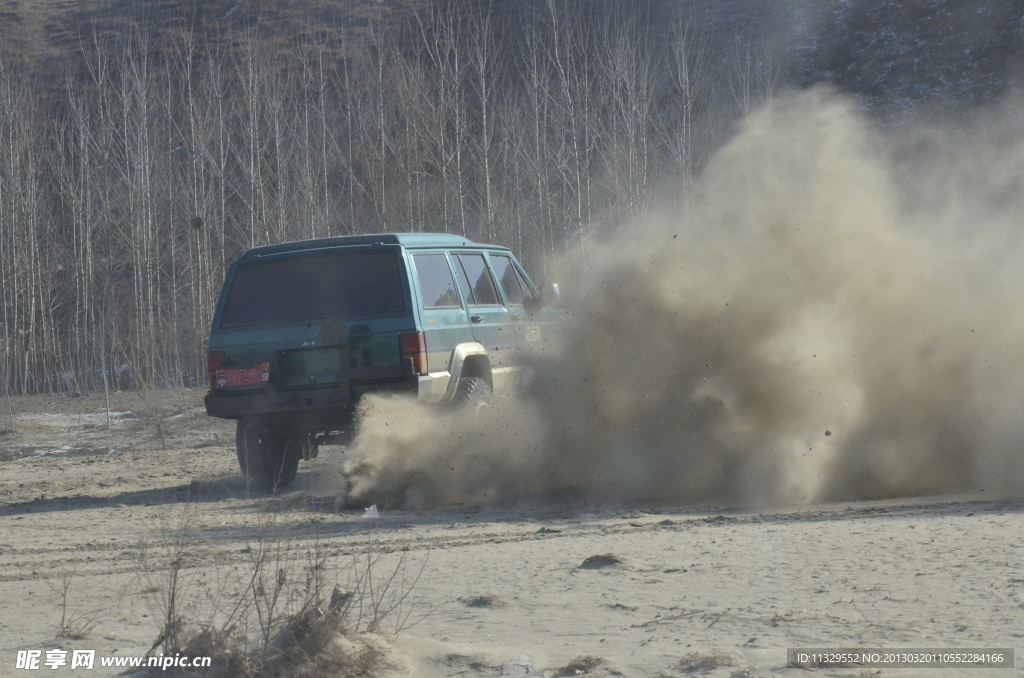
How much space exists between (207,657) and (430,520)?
3812mm

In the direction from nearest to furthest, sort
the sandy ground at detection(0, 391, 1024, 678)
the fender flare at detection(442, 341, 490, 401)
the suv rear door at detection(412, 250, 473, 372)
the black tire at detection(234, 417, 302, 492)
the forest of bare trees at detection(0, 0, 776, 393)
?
the sandy ground at detection(0, 391, 1024, 678)
the suv rear door at detection(412, 250, 473, 372)
the fender flare at detection(442, 341, 490, 401)
the black tire at detection(234, 417, 302, 492)
the forest of bare trees at detection(0, 0, 776, 393)

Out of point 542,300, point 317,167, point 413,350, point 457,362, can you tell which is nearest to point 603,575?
point 413,350

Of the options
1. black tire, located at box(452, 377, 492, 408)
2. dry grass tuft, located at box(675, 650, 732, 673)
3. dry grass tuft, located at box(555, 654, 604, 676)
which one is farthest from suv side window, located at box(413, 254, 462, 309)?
dry grass tuft, located at box(675, 650, 732, 673)

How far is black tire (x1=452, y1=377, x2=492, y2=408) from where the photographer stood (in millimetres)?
8883

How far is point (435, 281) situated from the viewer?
8961mm

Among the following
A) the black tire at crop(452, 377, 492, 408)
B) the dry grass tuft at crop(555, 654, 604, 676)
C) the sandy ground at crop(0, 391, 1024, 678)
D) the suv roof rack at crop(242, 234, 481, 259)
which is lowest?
the dry grass tuft at crop(555, 654, 604, 676)

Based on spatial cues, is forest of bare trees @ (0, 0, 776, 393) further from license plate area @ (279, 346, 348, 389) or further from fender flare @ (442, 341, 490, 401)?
license plate area @ (279, 346, 348, 389)

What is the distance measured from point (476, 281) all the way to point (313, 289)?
1.71 metres

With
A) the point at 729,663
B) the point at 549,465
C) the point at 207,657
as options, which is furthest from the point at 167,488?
the point at 729,663

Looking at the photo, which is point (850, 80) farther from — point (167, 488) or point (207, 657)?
point (207, 657)

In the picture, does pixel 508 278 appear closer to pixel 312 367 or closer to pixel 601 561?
pixel 312 367

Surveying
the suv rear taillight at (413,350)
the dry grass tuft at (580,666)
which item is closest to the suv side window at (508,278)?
the suv rear taillight at (413,350)

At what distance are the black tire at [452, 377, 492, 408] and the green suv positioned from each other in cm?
1

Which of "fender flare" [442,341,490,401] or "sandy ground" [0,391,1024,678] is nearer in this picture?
"sandy ground" [0,391,1024,678]
